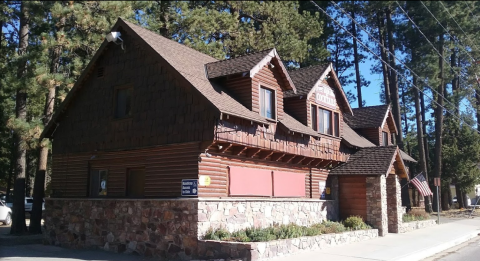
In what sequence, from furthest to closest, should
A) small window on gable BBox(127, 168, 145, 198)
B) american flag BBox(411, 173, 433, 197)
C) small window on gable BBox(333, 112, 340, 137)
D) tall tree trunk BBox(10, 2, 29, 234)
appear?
1. american flag BBox(411, 173, 433, 197)
2. small window on gable BBox(333, 112, 340, 137)
3. tall tree trunk BBox(10, 2, 29, 234)
4. small window on gable BBox(127, 168, 145, 198)

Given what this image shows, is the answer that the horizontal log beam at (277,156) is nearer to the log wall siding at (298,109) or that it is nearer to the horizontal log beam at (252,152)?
the horizontal log beam at (252,152)

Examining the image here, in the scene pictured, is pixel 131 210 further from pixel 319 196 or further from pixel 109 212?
pixel 319 196

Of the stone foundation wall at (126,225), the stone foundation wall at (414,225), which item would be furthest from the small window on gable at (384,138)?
the stone foundation wall at (126,225)

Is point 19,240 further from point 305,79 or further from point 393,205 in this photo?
point 393,205

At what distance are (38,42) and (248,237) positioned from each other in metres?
14.7

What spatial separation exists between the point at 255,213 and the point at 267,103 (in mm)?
4128

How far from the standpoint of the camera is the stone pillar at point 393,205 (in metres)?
20.9

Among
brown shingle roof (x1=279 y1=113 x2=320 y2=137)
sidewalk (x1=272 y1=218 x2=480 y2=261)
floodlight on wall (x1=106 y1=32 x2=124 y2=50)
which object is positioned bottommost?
sidewalk (x1=272 y1=218 x2=480 y2=261)

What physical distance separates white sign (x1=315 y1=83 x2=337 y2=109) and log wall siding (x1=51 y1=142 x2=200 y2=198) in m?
8.23

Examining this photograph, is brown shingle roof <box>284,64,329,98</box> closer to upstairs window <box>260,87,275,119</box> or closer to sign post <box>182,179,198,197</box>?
upstairs window <box>260,87,275,119</box>

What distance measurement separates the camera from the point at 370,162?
66.8 ft

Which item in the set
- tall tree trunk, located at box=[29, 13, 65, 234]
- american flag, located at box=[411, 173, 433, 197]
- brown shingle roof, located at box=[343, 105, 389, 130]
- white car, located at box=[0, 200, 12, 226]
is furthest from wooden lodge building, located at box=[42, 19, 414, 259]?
white car, located at box=[0, 200, 12, 226]

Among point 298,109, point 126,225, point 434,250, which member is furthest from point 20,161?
point 434,250

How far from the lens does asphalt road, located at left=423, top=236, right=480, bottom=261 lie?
1372 centimetres
